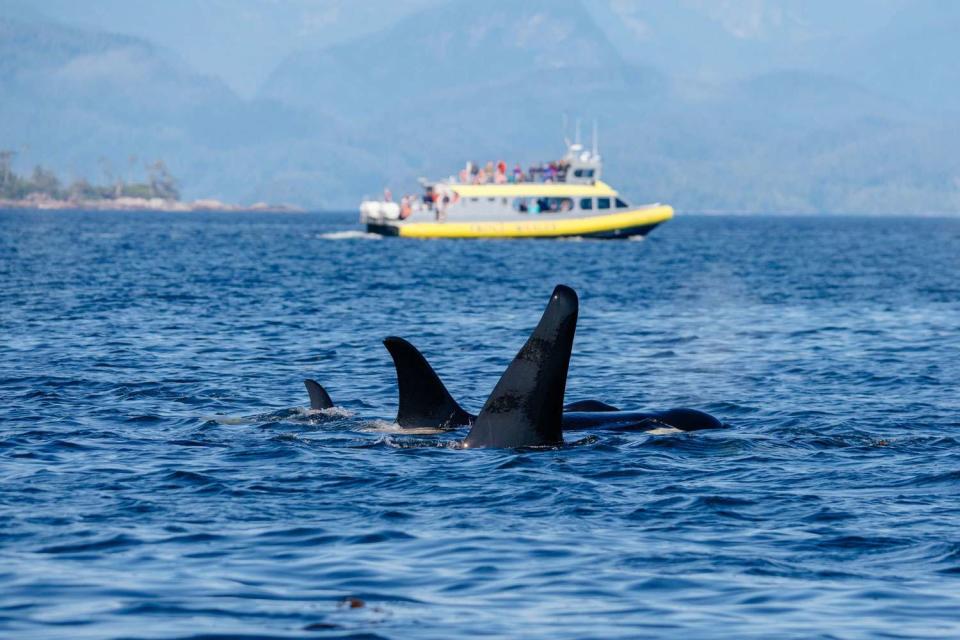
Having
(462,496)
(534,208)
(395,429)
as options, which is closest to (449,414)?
(395,429)

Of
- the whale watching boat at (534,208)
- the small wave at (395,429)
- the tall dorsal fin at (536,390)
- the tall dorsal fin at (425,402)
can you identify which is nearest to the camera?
the tall dorsal fin at (536,390)

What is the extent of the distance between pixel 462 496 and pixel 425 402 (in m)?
3.46

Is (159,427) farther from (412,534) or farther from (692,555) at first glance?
(692,555)

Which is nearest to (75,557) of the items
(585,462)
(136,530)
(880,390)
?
(136,530)

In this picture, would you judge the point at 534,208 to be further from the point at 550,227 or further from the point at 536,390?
the point at 536,390

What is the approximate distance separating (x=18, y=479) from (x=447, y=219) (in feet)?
289

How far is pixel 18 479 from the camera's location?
14.7 m

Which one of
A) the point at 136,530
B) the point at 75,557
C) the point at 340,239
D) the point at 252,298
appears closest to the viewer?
the point at 75,557

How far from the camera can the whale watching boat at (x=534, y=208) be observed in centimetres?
10025

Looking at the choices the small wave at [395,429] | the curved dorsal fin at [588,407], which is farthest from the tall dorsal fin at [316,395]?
the curved dorsal fin at [588,407]

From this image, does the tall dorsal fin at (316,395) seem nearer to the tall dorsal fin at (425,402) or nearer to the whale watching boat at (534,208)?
the tall dorsal fin at (425,402)

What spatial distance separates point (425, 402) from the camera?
56.9ft

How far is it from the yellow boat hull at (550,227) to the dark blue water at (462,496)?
66.6 m

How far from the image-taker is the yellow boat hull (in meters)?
100
